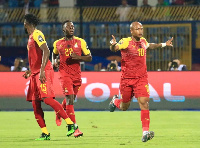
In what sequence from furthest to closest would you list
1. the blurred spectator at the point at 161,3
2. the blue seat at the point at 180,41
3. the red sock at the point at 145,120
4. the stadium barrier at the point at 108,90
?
the blurred spectator at the point at 161,3 < the blue seat at the point at 180,41 < the stadium barrier at the point at 108,90 < the red sock at the point at 145,120

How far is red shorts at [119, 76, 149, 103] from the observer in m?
11.0

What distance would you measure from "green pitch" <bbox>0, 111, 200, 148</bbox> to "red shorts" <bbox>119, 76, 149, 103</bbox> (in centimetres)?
78

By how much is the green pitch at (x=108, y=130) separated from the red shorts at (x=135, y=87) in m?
0.78

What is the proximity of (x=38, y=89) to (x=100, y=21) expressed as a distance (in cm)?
1430

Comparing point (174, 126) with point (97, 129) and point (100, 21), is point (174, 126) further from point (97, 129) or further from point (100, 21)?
point (100, 21)

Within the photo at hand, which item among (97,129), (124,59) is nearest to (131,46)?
(124,59)

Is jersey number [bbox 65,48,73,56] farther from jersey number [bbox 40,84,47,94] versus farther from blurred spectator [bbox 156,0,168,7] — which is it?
blurred spectator [bbox 156,0,168,7]

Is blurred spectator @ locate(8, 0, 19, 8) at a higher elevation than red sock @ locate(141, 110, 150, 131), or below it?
higher

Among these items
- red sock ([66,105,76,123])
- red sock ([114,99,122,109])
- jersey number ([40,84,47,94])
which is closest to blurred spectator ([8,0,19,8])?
red sock ([114,99,122,109])

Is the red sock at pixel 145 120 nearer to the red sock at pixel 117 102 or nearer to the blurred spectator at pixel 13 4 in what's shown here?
the red sock at pixel 117 102

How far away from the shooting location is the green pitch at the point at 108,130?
10438mm

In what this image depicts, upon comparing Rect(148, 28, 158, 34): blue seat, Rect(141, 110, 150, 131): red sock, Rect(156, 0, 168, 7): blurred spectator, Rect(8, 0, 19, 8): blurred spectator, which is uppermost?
Rect(8, 0, 19, 8): blurred spectator

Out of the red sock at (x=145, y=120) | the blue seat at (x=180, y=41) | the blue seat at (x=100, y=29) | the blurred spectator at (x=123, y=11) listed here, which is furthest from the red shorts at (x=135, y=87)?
the blurred spectator at (x=123, y=11)

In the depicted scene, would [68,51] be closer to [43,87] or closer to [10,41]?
[43,87]
